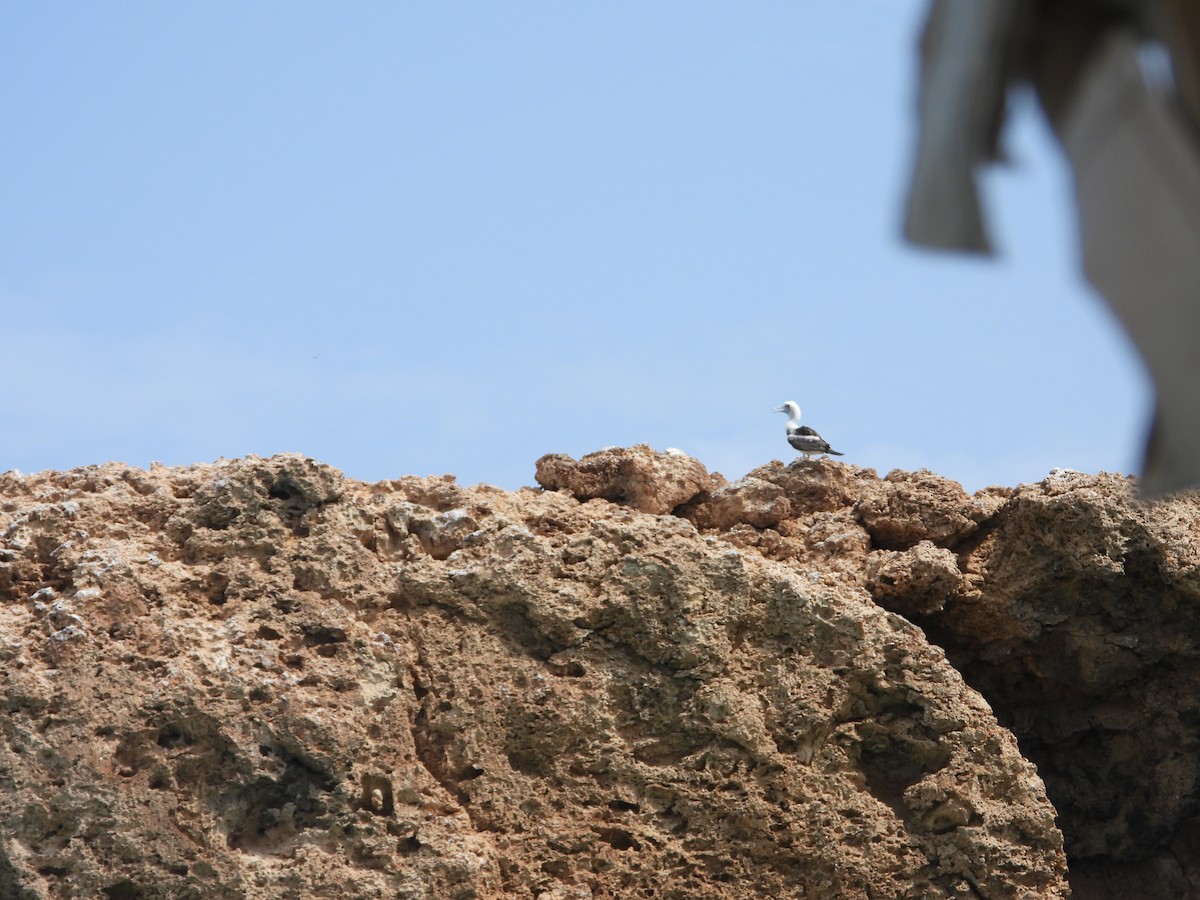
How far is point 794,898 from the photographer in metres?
7.94

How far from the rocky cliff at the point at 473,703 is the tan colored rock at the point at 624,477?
30mm

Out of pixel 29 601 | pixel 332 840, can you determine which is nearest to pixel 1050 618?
pixel 332 840

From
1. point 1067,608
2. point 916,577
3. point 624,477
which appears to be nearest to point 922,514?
point 916,577

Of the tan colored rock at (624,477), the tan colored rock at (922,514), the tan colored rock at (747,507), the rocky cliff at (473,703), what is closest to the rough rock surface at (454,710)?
the rocky cliff at (473,703)

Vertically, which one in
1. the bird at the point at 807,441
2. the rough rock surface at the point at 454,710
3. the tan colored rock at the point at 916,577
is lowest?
the rough rock surface at the point at 454,710

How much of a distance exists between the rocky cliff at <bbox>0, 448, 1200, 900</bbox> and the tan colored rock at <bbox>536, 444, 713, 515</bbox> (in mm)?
30

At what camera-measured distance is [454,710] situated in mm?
7988

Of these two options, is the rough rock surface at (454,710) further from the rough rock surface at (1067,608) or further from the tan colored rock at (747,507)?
the tan colored rock at (747,507)

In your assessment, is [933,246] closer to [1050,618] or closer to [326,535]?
[326,535]

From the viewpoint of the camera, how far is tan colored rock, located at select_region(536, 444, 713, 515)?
9.01m

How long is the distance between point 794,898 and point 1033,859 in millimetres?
1245

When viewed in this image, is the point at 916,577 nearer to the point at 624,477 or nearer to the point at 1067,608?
the point at 1067,608

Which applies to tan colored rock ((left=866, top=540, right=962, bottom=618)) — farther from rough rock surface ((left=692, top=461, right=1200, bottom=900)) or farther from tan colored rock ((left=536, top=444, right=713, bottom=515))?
tan colored rock ((left=536, top=444, right=713, bottom=515))

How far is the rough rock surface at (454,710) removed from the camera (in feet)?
24.2
